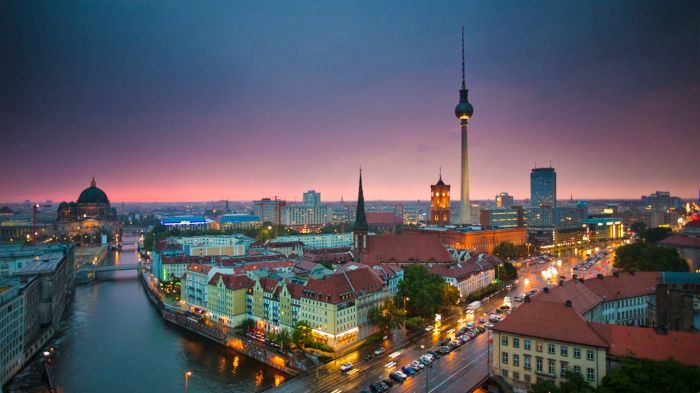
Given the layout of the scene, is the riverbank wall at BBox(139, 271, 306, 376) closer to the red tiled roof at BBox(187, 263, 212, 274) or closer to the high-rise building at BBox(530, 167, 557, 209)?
the red tiled roof at BBox(187, 263, 212, 274)

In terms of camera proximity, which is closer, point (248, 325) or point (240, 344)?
point (240, 344)

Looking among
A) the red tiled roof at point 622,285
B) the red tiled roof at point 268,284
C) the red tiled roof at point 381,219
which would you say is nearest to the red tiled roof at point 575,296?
the red tiled roof at point 622,285

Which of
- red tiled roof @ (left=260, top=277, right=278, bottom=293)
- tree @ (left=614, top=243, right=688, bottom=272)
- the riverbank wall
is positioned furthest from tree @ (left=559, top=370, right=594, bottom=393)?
tree @ (left=614, top=243, right=688, bottom=272)

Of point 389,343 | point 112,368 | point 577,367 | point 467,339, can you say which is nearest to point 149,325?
point 112,368

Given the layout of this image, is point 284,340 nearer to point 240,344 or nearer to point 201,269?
point 240,344

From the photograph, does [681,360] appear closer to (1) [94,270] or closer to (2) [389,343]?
(2) [389,343]

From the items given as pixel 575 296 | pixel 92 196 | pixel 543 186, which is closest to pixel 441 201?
pixel 575 296
